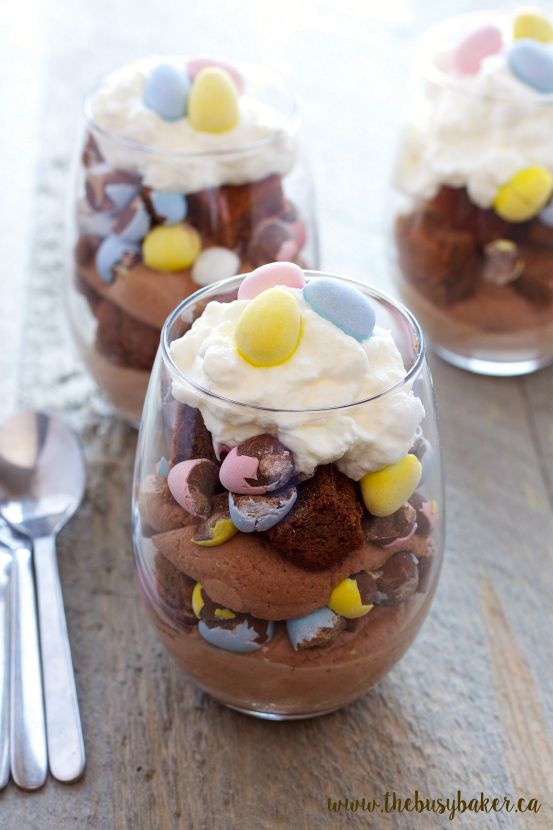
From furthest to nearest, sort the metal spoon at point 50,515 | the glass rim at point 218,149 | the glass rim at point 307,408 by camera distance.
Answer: the glass rim at point 218,149 < the metal spoon at point 50,515 < the glass rim at point 307,408

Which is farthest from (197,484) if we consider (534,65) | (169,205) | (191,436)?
(534,65)

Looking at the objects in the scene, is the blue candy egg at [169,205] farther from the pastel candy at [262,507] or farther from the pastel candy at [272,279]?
the pastel candy at [262,507]

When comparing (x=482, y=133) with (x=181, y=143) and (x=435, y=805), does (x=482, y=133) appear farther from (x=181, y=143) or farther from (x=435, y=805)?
(x=435, y=805)

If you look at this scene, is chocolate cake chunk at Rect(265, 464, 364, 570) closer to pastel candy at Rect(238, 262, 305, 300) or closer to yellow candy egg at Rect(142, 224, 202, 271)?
pastel candy at Rect(238, 262, 305, 300)

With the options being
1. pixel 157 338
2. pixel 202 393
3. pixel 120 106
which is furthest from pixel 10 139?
pixel 202 393

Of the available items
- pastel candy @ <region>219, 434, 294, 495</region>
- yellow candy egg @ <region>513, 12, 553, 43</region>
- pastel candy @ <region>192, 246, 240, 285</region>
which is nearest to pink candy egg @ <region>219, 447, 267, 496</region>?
pastel candy @ <region>219, 434, 294, 495</region>

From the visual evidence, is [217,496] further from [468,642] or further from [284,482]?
[468,642]

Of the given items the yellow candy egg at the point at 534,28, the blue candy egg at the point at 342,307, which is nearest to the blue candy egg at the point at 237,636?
the blue candy egg at the point at 342,307
